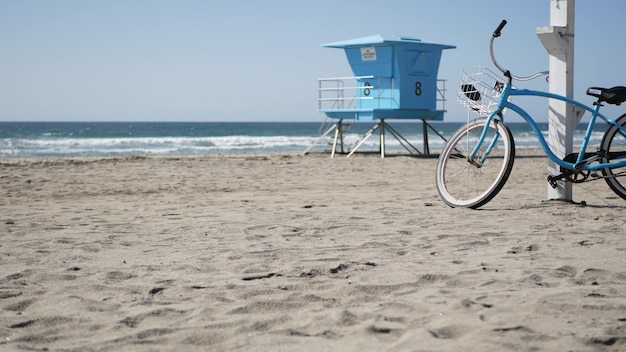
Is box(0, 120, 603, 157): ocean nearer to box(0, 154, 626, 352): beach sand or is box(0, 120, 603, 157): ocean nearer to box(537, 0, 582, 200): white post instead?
box(537, 0, 582, 200): white post

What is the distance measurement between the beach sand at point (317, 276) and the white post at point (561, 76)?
0.54m

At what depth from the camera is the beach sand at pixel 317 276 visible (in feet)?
9.05

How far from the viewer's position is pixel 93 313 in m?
3.13

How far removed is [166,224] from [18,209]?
7.44 ft

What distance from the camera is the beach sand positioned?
2.76 metres

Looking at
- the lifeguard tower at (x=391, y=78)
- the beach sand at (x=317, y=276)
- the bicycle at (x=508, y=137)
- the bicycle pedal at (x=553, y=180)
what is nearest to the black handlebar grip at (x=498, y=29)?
the bicycle at (x=508, y=137)

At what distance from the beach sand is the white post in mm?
542

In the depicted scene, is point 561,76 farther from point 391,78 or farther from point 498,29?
point 391,78

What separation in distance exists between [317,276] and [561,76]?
3917mm

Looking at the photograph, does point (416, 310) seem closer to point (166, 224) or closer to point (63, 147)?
point (166, 224)

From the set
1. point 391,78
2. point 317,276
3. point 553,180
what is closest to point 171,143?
point 391,78

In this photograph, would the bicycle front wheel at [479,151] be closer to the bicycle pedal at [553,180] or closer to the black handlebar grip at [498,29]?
the bicycle pedal at [553,180]

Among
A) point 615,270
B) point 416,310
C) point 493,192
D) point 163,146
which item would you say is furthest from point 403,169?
point 163,146

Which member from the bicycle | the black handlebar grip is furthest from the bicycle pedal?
the black handlebar grip
